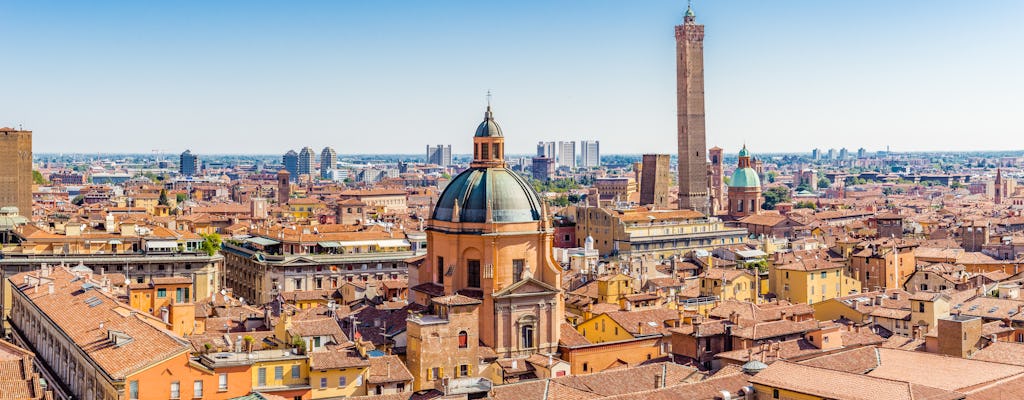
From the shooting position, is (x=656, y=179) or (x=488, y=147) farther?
(x=656, y=179)

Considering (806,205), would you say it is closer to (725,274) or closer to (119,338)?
(725,274)

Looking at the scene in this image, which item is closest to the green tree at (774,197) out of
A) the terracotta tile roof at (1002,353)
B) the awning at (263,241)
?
the awning at (263,241)

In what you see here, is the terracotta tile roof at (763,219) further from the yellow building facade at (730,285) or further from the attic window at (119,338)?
the attic window at (119,338)

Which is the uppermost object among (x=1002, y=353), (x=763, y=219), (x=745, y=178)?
(x=745, y=178)

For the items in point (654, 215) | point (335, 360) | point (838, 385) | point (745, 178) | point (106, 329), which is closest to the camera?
point (838, 385)

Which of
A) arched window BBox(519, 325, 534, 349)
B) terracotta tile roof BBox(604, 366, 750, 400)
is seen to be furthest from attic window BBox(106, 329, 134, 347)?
arched window BBox(519, 325, 534, 349)

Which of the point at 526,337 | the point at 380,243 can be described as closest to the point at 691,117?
the point at 380,243
